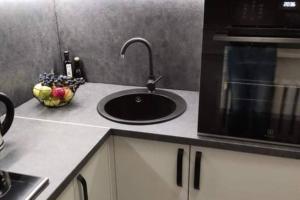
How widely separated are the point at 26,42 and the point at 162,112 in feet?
2.75

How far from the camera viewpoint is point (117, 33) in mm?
1812

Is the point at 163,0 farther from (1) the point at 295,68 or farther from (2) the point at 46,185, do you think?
(2) the point at 46,185

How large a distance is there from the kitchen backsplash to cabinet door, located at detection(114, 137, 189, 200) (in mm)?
539

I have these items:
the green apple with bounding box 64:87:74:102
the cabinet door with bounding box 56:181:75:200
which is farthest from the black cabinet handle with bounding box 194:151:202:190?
the green apple with bounding box 64:87:74:102

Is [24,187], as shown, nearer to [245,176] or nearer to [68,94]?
[68,94]

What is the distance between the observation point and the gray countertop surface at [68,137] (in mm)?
1126

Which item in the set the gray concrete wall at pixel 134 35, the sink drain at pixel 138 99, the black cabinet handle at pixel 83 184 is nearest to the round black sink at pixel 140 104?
the sink drain at pixel 138 99

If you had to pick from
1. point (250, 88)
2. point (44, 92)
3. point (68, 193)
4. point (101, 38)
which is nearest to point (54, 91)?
point (44, 92)

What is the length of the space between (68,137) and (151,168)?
40 cm

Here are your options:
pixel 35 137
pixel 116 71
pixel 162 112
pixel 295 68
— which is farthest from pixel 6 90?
pixel 295 68

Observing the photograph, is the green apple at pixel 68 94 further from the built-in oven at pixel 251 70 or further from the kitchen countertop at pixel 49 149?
the built-in oven at pixel 251 70

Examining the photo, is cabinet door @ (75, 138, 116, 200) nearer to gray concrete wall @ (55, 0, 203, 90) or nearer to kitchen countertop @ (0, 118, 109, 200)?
kitchen countertop @ (0, 118, 109, 200)

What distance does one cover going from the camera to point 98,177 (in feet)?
4.48

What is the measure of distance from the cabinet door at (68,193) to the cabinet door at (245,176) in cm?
52
